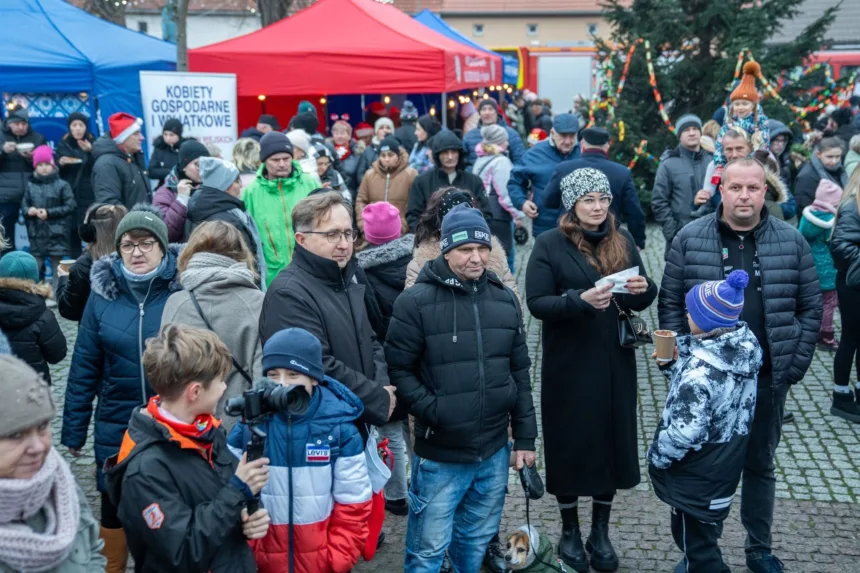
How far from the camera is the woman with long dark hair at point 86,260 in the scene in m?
4.66

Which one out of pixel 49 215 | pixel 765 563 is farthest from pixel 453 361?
pixel 49 215

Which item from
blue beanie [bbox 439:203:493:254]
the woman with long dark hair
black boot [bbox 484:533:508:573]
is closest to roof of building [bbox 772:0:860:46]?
the woman with long dark hair

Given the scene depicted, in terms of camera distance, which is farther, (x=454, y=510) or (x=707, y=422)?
(x=454, y=510)

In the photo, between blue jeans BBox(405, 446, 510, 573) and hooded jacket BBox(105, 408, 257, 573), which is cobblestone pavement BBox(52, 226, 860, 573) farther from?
hooded jacket BBox(105, 408, 257, 573)

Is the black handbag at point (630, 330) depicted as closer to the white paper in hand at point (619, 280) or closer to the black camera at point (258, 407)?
the white paper in hand at point (619, 280)

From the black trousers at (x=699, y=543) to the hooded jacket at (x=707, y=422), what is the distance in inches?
3.3

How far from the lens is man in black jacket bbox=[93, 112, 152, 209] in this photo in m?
8.77

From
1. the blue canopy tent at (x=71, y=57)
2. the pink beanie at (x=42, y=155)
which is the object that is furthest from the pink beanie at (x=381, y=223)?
the blue canopy tent at (x=71, y=57)

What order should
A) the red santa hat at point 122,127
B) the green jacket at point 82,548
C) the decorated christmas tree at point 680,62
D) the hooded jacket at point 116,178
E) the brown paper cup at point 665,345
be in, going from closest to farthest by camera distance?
the green jacket at point 82,548
the brown paper cup at point 665,345
the hooded jacket at point 116,178
the red santa hat at point 122,127
the decorated christmas tree at point 680,62

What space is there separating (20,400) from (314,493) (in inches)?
47.5

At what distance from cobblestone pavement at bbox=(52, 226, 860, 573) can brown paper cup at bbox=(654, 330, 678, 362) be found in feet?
3.95

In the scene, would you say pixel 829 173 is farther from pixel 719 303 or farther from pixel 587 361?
pixel 719 303

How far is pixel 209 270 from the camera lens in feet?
12.6

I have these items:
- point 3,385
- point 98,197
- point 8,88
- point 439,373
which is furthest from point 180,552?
point 8,88
